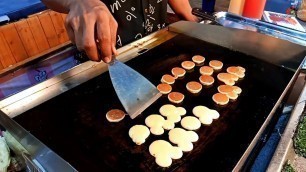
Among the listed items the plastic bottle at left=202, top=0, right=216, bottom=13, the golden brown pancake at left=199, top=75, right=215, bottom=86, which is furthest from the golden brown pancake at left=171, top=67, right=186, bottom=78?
the plastic bottle at left=202, top=0, right=216, bottom=13

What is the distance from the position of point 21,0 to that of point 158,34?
1.55 meters

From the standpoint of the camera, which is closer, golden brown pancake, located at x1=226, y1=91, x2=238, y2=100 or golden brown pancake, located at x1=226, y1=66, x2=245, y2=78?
golden brown pancake, located at x1=226, y1=91, x2=238, y2=100

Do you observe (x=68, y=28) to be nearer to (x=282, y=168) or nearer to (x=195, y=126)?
(x=195, y=126)

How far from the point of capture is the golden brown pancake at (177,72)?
1515 mm

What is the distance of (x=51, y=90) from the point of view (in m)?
1.29

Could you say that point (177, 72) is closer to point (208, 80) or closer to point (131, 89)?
point (208, 80)

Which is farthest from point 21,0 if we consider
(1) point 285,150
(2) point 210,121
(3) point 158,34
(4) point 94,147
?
(1) point 285,150

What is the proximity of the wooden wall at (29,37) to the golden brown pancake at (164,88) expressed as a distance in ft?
5.14

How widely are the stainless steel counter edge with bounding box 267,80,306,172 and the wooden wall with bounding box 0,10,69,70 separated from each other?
87.1 inches

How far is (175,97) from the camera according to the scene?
1.35 meters

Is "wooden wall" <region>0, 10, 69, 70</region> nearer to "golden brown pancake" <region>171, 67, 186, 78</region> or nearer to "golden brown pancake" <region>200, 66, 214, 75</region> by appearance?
"golden brown pancake" <region>171, 67, 186, 78</region>

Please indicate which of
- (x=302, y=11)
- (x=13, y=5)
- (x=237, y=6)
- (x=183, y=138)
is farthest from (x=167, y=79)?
(x=13, y=5)

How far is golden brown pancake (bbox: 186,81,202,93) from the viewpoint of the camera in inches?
55.4

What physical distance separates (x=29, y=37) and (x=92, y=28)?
5.72 feet
